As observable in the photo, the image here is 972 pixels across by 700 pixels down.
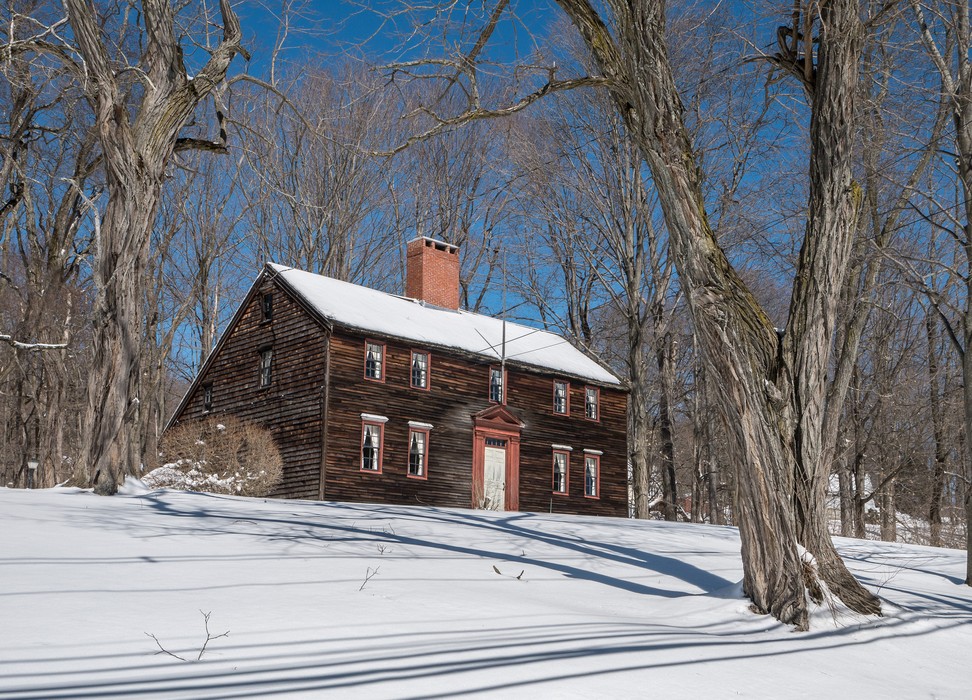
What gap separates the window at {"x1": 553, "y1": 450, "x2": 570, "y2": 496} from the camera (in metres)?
29.2

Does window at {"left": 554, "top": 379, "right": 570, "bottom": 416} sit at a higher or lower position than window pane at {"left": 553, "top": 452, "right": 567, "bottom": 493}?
higher

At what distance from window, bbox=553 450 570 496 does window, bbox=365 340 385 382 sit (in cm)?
753

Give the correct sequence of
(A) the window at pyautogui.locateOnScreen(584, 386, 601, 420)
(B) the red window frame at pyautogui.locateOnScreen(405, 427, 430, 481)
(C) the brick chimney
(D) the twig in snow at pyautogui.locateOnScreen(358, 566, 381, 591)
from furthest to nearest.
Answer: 1. (A) the window at pyautogui.locateOnScreen(584, 386, 601, 420)
2. (C) the brick chimney
3. (B) the red window frame at pyautogui.locateOnScreen(405, 427, 430, 481)
4. (D) the twig in snow at pyautogui.locateOnScreen(358, 566, 381, 591)

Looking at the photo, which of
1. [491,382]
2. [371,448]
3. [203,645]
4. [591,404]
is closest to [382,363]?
[371,448]

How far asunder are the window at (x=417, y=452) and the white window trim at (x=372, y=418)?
3.51 feet

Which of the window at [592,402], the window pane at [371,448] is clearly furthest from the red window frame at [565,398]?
the window pane at [371,448]

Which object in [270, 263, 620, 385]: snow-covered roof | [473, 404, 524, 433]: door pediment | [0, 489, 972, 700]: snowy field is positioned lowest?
[0, 489, 972, 700]: snowy field

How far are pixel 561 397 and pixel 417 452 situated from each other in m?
6.42

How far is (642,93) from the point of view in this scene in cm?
766

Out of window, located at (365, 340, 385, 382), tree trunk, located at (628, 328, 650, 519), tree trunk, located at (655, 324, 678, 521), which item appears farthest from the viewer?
tree trunk, located at (655, 324, 678, 521)

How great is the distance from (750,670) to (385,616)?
7.38ft

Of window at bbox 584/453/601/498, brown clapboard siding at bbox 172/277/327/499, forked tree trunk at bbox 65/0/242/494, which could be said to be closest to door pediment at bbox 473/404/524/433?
window at bbox 584/453/601/498

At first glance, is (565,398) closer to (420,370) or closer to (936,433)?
(420,370)

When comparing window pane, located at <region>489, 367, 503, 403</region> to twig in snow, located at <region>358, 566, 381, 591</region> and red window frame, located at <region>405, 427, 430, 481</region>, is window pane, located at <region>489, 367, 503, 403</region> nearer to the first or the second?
red window frame, located at <region>405, 427, 430, 481</region>
